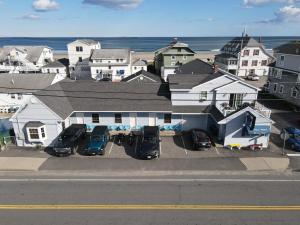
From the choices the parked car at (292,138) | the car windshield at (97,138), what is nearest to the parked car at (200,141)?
the parked car at (292,138)

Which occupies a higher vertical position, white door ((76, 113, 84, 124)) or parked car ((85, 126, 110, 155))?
white door ((76, 113, 84, 124))

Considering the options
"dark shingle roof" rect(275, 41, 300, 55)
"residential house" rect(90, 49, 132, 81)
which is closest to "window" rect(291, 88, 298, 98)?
"dark shingle roof" rect(275, 41, 300, 55)

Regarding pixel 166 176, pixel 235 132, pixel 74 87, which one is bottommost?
pixel 166 176
